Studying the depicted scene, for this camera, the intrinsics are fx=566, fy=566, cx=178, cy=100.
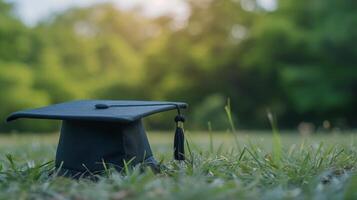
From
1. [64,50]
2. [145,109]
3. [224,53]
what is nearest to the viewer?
[145,109]

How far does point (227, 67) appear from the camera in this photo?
75.3 ft

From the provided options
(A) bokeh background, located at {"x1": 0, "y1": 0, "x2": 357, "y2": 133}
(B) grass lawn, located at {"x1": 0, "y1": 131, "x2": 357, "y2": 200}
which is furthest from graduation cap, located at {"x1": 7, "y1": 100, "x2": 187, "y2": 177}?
(A) bokeh background, located at {"x1": 0, "y1": 0, "x2": 357, "y2": 133}

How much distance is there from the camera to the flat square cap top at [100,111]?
234 cm

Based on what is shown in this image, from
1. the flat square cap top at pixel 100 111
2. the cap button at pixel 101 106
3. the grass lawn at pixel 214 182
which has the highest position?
the cap button at pixel 101 106

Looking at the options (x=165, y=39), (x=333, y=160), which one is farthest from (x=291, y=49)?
(x=333, y=160)

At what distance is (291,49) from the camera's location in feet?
70.2

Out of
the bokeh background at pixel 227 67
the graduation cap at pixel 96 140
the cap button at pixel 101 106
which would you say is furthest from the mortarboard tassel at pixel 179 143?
the bokeh background at pixel 227 67

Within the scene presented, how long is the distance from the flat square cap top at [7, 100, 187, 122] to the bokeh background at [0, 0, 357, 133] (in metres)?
14.9

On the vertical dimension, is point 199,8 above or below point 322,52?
above

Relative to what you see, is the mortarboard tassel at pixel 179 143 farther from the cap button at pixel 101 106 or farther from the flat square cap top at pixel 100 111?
the cap button at pixel 101 106

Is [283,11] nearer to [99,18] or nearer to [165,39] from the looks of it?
[165,39]

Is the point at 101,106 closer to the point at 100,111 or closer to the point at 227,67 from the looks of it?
the point at 100,111

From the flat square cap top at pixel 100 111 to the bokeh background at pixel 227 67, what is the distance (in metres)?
14.9

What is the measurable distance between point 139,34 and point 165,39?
40.1 feet
